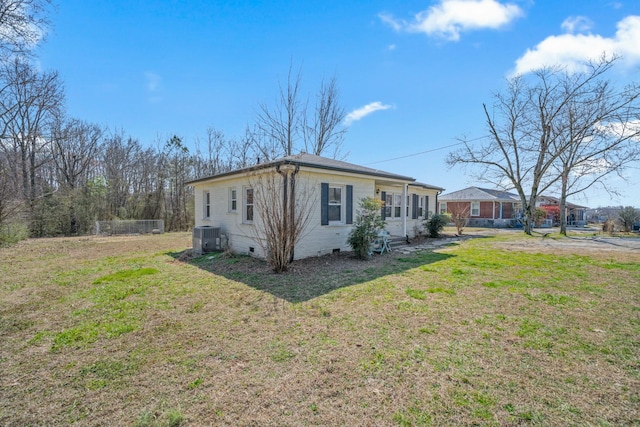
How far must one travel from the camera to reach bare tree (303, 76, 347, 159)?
20.3 meters

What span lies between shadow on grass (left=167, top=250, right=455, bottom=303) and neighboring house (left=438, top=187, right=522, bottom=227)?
20.9 meters

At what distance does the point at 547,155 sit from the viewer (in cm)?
1808

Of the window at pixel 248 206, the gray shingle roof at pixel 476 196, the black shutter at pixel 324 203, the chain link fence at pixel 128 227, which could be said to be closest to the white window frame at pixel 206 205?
the window at pixel 248 206

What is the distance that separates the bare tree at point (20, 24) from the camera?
8406 millimetres

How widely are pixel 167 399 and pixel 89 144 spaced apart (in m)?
27.0

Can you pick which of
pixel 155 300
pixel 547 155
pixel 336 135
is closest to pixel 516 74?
pixel 547 155

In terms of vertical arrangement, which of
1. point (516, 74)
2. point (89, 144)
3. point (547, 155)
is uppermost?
point (516, 74)

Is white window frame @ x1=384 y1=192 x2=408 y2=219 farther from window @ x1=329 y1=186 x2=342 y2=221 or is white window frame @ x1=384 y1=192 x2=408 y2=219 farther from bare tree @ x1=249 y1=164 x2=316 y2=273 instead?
bare tree @ x1=249 y1=164 x2=316 y2=273

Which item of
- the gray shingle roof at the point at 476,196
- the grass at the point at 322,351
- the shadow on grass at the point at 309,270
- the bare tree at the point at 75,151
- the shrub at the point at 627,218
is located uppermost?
the bare tree at the point at 75,151

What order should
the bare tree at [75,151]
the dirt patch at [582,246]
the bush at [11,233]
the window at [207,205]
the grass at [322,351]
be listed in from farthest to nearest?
the bare tree at [75,151] < the window at [207,205] < the bush at [11,233] < the dirt patch at [582,246] < the grass at [322,351]

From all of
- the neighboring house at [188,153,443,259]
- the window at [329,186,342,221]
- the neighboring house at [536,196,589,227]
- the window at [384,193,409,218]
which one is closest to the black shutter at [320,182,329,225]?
the neighboring house at [188,153,443,259]

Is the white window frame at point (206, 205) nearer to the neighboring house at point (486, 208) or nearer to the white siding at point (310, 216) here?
the white siding at point (310, 216)

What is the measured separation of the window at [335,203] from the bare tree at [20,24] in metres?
10.6

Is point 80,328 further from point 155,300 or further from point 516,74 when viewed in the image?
point 516,74
